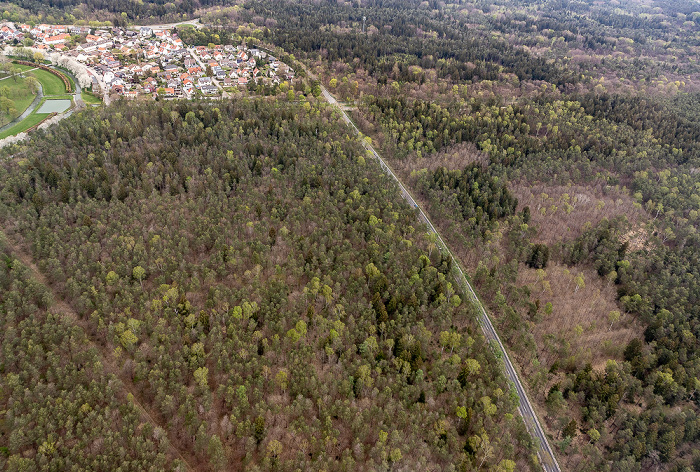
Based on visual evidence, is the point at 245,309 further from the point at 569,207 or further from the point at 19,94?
the point at 19,94

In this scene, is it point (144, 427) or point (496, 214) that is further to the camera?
point (496, 214)

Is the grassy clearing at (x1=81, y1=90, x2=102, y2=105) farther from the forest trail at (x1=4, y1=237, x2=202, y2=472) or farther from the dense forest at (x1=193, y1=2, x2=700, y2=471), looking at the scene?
the dense forest at (x1=193, y1=2, x2=700, y2=471)

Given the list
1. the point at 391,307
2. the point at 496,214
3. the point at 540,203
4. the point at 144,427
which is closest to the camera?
the point at 144,427

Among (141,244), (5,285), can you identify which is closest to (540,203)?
(141,244)

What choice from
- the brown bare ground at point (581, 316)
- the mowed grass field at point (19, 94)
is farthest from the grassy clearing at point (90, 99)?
the brown bare ground at point (581, 316)

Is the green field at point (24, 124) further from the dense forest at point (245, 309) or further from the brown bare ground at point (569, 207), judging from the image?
the brown bare ground at point (569, 207)

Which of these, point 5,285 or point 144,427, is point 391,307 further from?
point 5,285

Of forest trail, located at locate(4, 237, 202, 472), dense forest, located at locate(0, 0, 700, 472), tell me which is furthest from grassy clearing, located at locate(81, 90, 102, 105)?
forest trail, located at locate(4, 237, 202, 472)
